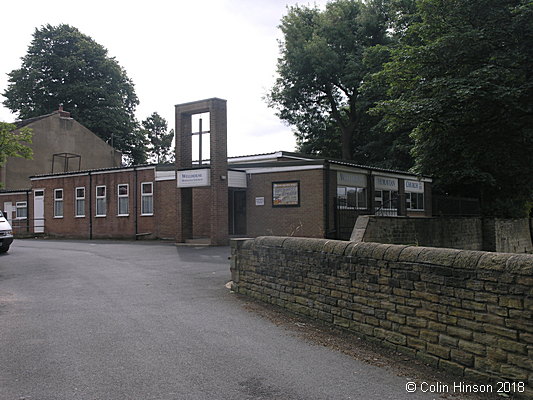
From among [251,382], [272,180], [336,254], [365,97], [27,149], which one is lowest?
[251,382]

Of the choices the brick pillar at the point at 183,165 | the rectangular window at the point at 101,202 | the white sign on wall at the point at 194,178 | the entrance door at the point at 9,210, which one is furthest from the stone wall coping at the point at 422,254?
the entrance door at the point at 9,210

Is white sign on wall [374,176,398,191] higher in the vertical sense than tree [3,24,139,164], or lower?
lower

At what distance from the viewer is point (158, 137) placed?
7888 centimetres

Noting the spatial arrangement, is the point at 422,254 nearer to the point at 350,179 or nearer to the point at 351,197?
the point at 350,179

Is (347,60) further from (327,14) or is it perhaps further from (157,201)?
(157,201)

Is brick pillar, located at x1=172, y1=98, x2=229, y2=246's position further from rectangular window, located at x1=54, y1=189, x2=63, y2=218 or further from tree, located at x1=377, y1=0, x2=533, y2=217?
rectangular window, located at x1=54, y1=189, x2=63, y2=218

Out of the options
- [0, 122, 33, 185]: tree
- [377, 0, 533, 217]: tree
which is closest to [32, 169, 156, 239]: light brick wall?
[0, 122, 33, 185]: tree

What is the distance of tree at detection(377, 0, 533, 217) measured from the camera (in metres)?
16.5

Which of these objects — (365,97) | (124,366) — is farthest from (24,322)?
(365,97)

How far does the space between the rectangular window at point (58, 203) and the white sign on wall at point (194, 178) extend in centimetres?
1324

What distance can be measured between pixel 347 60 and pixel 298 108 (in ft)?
22.4

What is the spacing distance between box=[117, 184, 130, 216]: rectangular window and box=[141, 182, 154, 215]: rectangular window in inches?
52.1

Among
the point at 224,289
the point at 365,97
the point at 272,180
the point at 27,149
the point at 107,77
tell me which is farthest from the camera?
the point at 107,77

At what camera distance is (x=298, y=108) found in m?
46.3
